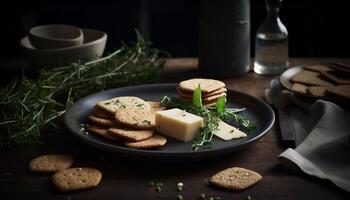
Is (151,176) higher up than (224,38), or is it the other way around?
(224,38)

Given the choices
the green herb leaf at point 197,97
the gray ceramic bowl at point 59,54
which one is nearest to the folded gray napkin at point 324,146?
the green herb leaf at point 197,97

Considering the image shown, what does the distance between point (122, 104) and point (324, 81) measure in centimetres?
57

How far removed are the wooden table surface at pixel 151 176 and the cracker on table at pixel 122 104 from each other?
4.2 inches

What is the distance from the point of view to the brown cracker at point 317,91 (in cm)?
145

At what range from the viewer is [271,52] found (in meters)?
1.78

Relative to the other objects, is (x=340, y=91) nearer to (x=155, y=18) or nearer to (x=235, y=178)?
(x=235, y=178)

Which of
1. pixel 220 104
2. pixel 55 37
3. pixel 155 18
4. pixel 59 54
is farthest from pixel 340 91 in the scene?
pixel 155 18

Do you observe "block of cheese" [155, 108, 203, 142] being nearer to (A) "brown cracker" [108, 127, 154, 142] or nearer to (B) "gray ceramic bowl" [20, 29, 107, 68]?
(A) "brown cracker" [108, 127, 154, 142]

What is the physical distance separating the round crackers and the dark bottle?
2.31ft

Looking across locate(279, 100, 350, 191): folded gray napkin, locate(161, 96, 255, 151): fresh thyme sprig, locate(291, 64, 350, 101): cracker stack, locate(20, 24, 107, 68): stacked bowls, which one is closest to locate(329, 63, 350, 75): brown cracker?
locate(291, 64, 350, 101): cracker stack

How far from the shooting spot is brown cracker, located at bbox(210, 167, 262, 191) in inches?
42.4

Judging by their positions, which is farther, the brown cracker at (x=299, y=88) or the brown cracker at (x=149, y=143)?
the brown cracker at (x=299, y=88)

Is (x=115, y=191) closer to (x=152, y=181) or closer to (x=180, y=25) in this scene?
(x=152, y=181)

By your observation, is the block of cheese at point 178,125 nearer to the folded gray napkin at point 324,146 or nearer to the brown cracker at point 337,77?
the folded gray napkin at point 324,146
